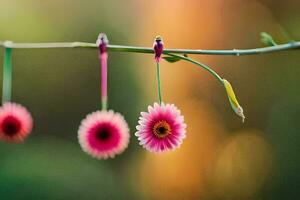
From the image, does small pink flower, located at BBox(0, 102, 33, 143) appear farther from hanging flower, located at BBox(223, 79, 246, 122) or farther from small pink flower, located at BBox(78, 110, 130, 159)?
hanging flower, located at BBox(223, 79, 246, 122)

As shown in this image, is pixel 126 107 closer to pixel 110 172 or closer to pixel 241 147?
pixel 110 172

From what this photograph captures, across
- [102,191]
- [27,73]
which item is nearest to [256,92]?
[102,191]

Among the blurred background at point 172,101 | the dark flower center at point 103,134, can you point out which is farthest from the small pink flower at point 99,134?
the blurred background at point 172,101

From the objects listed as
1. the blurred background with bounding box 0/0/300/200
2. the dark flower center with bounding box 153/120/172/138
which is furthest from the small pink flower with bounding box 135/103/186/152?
the blurred background with bounding box 0/0/300/200

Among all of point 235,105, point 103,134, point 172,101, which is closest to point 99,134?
point 103,134

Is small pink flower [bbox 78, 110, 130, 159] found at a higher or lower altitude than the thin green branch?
lower

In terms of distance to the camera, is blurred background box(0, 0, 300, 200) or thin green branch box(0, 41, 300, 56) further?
blurred background box(0, 0, 300, 200)

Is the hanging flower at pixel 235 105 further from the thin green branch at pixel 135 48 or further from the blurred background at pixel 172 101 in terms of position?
the blurred background at pixel 172 101
